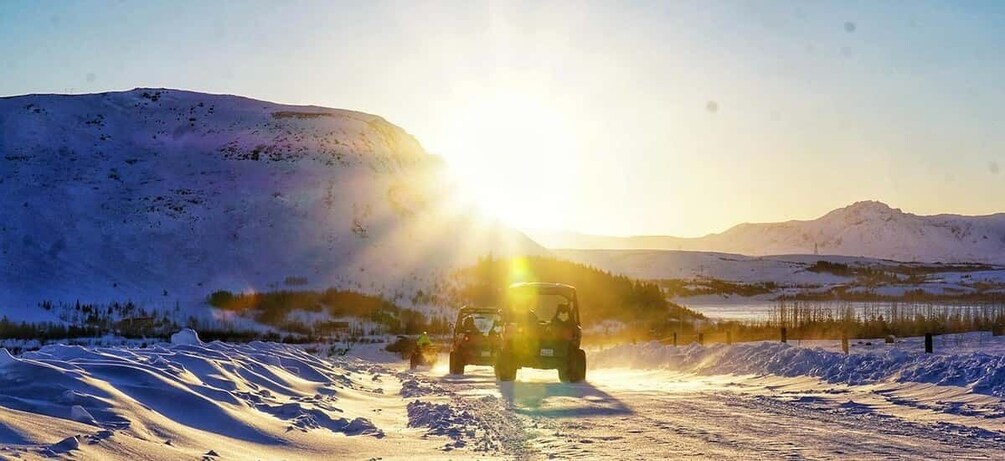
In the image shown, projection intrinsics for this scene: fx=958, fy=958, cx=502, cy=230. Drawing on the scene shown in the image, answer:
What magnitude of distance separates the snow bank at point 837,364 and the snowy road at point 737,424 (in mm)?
1103

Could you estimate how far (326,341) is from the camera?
51.1 meters

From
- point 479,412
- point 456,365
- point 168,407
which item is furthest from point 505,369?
point 168,407

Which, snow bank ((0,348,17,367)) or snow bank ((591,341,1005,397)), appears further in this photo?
snow bank ((591,341,1005,397))

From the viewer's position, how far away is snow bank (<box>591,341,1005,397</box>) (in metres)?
17.6

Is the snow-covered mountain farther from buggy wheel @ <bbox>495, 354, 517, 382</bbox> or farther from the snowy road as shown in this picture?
the snowy road

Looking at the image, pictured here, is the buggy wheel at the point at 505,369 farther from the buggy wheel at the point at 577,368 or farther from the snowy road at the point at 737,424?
the snowy road at the point at 737,424

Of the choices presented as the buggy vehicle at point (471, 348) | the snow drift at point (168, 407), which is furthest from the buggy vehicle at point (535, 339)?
the snow drift at point (168, 407)

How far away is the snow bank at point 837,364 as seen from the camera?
17556 mm

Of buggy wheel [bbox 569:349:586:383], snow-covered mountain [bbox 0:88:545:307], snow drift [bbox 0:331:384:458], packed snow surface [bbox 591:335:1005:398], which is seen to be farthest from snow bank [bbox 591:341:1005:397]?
snow-covered mountain [bbox 0:88:545:307]

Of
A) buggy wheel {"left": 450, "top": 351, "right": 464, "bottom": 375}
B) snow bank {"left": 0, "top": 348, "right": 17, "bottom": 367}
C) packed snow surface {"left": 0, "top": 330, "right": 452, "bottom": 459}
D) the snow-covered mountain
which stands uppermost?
the snow-covered mountain

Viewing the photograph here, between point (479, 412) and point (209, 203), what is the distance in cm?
7540

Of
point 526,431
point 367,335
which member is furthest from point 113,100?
point 526,431

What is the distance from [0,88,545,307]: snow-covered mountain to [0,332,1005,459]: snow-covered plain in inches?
2140

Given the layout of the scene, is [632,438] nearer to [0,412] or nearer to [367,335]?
[0,412]
